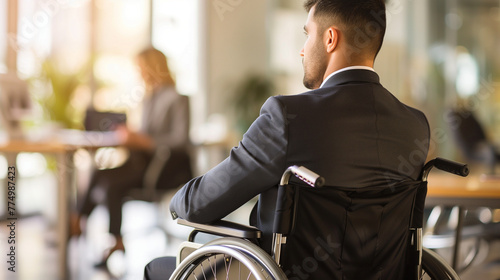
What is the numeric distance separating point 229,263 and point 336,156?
0.41 metres

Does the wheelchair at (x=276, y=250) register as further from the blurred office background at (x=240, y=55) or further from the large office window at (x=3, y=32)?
the blurred office background at (x=240, y=55)

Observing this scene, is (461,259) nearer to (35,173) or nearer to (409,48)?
(35,173)

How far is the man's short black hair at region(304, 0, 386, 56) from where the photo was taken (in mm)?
1546

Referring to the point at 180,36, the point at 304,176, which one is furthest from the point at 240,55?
the point at 304,176

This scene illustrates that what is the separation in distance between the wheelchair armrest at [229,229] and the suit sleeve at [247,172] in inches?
0.8

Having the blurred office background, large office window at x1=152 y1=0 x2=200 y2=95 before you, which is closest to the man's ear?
the blurred office background

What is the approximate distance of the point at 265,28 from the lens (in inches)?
330

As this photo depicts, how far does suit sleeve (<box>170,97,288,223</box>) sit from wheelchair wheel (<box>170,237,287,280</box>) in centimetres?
10

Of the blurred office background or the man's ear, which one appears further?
the blurred office background

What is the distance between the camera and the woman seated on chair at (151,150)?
3850 millimetres

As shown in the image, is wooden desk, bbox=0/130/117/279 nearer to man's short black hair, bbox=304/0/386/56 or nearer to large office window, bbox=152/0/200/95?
man's short black hair, bbox=304/0/386/56

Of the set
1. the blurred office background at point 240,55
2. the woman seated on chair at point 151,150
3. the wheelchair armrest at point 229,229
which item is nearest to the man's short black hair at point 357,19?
the wheelchair armrest at point 229,229

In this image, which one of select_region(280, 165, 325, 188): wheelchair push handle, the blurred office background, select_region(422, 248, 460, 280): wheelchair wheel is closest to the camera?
select_region(280, 165, 325, 188): wheelchair push handle

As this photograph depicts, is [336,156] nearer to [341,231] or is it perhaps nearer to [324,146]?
[324,146]
